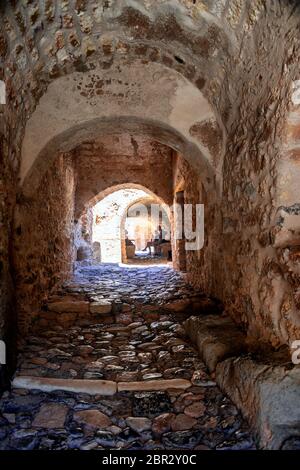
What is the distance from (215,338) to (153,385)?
533mm

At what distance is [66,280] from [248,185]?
3212mm

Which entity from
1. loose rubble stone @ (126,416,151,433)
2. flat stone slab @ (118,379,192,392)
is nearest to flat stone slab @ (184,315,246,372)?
flat stone slab @ (118,379,192,392)

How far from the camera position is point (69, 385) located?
2.03 metres

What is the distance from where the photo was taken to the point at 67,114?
2.88 metres

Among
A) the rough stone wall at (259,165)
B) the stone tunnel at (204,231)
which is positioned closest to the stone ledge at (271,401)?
the stone tunnel at (204,231)

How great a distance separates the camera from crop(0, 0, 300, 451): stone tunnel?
64.9 inches

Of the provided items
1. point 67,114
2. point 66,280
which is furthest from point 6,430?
point 66,280

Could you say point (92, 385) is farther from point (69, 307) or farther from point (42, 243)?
point (42, 243)

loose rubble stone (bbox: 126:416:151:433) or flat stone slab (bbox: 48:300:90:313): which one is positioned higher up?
flat stone slab (bbox: 48:300:90:313)

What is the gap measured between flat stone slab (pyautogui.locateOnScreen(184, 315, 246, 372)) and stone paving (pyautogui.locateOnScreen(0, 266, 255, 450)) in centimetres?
8

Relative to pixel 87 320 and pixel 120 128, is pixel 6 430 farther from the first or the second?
pixel 120 128

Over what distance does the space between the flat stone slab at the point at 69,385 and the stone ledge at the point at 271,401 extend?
751 millimetres

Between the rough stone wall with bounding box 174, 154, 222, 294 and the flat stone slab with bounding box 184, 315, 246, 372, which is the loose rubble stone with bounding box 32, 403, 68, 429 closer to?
the flat stone slab with bounding box 184, 315, 246, 372

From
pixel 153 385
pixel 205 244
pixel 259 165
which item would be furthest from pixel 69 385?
pixel 205 244
